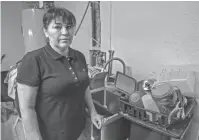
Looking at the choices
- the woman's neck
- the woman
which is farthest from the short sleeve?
the woman's neck

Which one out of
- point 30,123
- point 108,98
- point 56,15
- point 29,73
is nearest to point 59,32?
point 56,15

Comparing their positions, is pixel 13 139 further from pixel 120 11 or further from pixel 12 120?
Answer: pixel 120 11

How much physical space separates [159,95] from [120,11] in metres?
0.99

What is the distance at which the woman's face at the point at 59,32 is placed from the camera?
85 centimetres

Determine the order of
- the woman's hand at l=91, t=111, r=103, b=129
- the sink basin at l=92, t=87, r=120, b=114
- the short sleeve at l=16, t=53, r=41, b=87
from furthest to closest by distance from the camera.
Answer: the sink basin at l=92, t=87, r=120, b=114
the woman's hand at l=91, t=111, r=103, b=129
the short sleeve at l=16, t=53, r=41, b=87

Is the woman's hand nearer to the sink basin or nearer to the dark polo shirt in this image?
the dark polo shirt

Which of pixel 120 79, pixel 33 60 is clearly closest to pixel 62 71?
pixel 33 60

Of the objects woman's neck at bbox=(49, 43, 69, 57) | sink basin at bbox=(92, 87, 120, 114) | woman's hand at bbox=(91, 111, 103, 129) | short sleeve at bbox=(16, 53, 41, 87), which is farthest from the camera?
sink basin at bbox=(92, 87, 120, 114)

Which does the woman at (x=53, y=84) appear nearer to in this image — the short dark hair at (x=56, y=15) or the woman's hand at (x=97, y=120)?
the short dark hair at (x=56, y=15)

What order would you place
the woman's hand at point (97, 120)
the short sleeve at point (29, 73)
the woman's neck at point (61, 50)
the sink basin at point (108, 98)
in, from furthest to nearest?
the sink basin at point (108, 98) → the woman's hand at point (97, 120) → the woman's neck at point (61, 50) → the short sleeve at point (29, 73)

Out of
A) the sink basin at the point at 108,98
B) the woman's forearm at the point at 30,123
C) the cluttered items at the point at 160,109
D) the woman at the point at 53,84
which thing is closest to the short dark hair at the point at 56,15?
the woman at the point at 53,84

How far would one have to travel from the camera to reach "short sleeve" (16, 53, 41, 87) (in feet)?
2.56

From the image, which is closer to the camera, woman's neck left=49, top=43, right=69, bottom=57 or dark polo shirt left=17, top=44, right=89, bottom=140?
dark polo shirt left=17, top=44, right=89, bottom=140

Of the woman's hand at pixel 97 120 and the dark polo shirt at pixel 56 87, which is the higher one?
the dark polo shirt at pixel 56 87
